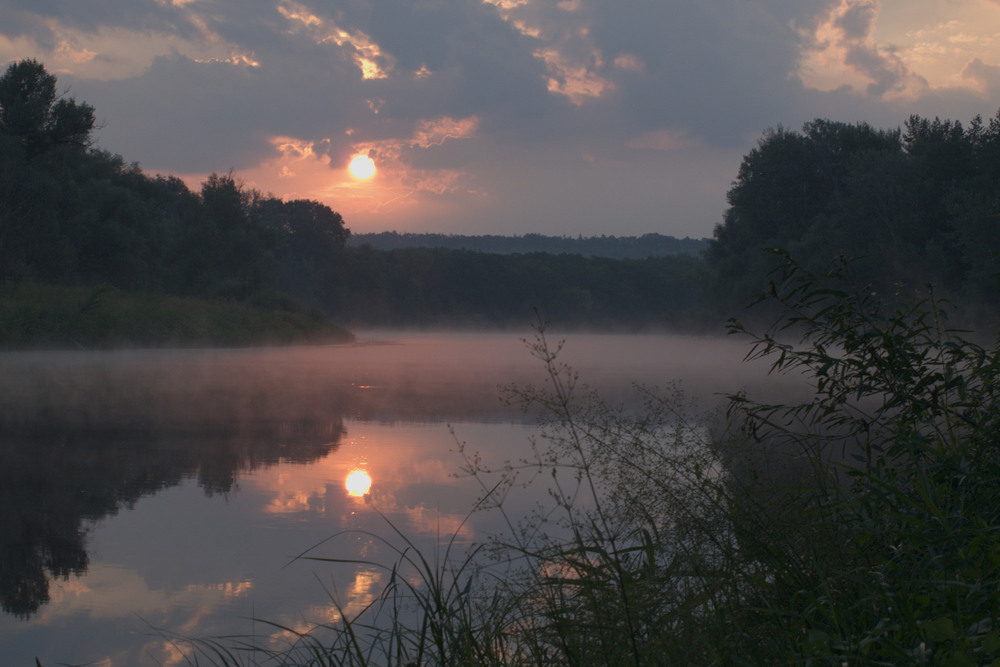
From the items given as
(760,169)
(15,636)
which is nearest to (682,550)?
(15,636)

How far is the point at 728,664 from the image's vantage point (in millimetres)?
2623

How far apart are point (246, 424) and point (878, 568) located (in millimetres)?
8097

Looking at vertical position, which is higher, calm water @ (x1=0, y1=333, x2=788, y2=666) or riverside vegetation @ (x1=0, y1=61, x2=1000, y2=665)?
riverside vegetation @ (x1=0, y1=61, x2=1000, y2=665)

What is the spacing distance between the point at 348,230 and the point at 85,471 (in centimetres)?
6606

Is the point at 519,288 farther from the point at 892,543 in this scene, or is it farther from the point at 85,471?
the point at 892,543

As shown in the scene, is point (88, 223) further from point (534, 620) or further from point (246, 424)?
point (534, 620)

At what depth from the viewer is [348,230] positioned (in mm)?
71688

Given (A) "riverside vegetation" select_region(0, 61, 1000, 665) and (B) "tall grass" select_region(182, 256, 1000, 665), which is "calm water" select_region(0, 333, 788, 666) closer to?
(A) "riverside vegetation" select_region(0, 61, 1000, 665)

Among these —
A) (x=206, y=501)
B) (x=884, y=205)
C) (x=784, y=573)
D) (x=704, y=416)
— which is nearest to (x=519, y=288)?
(x=884, y=205)

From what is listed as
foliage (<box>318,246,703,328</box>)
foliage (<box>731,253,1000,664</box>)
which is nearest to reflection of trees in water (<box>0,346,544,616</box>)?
foliage (<box>731,253,1000,664</box>)

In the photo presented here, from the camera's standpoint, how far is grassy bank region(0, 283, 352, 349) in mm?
21969

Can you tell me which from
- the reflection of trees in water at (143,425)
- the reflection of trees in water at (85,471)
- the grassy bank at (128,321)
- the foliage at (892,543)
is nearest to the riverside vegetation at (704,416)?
the foliage at (892,543)

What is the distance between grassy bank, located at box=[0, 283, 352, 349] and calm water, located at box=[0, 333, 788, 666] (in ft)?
29.5

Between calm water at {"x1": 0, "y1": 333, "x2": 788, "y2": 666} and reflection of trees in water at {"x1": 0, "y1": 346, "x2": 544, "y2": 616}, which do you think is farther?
reflection of trees in water at {"x1": 0, "y1": 346, "x2": 544, "y2": 616}
